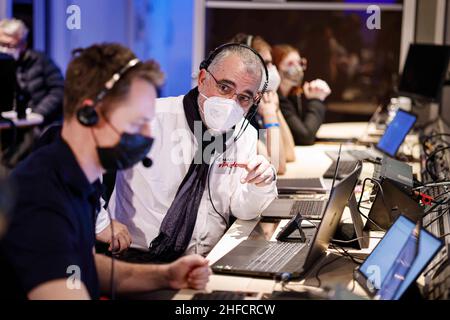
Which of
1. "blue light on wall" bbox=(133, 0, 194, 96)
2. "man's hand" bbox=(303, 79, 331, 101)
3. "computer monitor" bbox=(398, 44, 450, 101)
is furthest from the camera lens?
"blue light on wall" bbox=(133, 0, 194, 96)

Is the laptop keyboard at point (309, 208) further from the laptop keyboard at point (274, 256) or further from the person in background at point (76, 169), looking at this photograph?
the person in background at point (76, 169)

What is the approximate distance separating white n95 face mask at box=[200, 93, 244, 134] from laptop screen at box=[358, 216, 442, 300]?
0.78 meters

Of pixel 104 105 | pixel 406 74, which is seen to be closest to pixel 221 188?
pixel 104 105

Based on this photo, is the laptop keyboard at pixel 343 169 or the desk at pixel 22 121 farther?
the desk at pixel 22 121

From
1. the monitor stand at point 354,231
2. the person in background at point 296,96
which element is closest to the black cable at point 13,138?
the person in background at point 296,96

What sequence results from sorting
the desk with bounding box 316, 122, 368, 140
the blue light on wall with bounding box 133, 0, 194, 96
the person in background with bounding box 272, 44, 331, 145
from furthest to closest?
the blue light on wall with bounding box 133, 0, 194, 96
the desk with bounding box 316, 122, 368, 140
the person in background with bounding box 272, 44, 331, 145

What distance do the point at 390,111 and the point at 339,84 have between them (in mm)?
1102

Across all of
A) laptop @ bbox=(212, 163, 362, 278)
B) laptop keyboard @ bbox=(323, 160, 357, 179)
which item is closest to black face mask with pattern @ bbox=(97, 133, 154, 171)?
laptop @ bbox=(212, 163, 362, 278)

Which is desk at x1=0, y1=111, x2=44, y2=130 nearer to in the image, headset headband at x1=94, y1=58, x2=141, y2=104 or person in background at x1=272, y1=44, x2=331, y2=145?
person in background at x1=272, y1=44, x2=331, y2=145

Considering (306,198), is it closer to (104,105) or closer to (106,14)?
(104,105)

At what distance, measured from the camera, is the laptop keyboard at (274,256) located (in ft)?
6.59

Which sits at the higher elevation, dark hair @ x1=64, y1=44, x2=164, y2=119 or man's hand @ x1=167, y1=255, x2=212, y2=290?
dark hair @ x1=64, y1=44, x2=164, y2=119

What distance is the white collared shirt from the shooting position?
2.62 meters

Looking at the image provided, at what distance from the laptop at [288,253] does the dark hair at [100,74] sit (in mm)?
599
